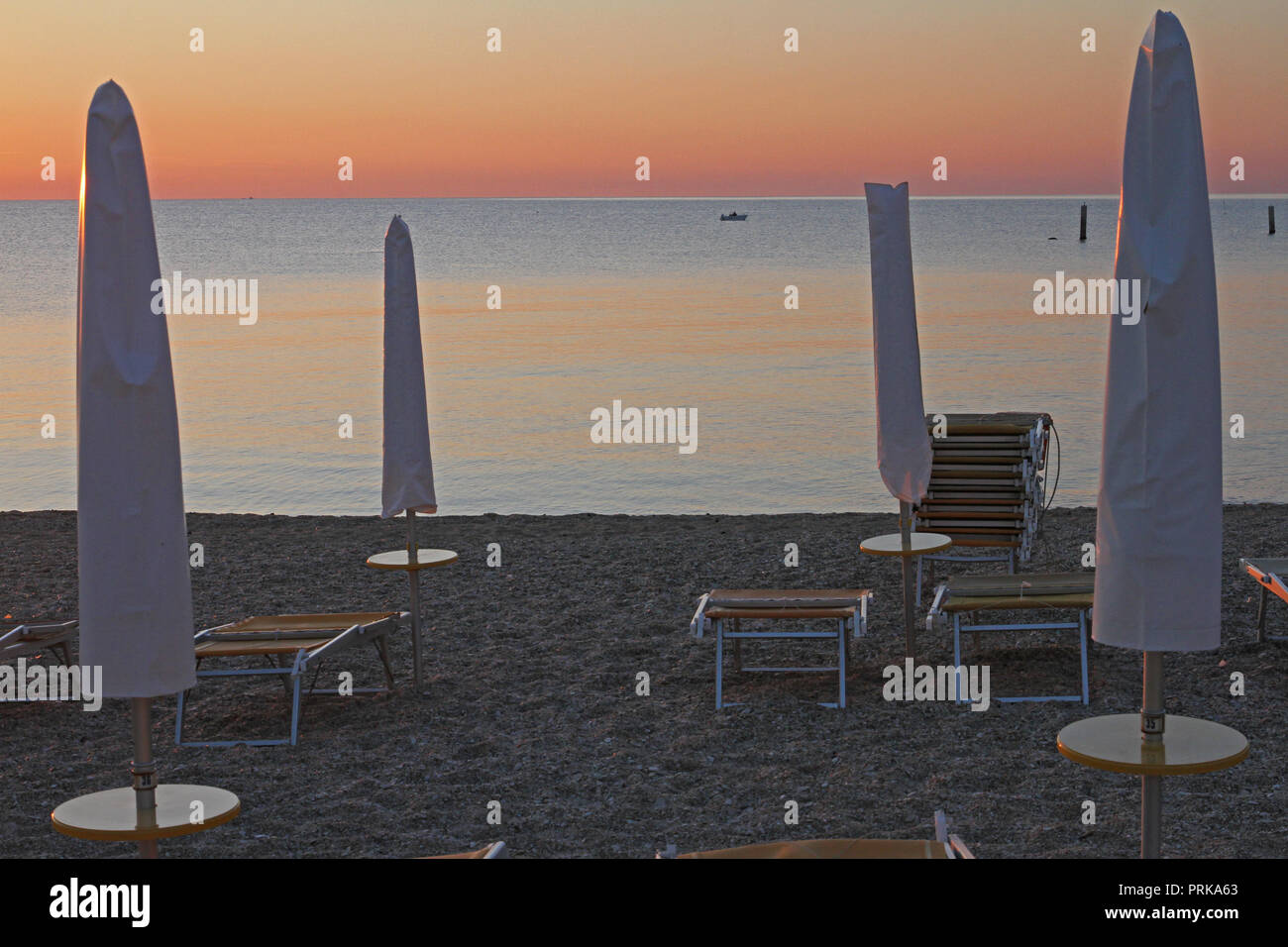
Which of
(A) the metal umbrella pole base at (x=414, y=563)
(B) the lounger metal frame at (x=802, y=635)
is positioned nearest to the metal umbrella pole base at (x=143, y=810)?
(A) the metal umbrella pole base at (x=414, y=563)

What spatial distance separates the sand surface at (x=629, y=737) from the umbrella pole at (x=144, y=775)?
157 cm

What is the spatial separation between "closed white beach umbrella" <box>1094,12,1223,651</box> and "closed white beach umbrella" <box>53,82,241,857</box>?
2.49 m

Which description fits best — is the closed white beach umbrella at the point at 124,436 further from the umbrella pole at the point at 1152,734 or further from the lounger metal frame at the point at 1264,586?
the lounger metal frame at the point at 1264,586

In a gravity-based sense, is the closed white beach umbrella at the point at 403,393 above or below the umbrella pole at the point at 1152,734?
above

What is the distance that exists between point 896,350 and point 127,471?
4357mm

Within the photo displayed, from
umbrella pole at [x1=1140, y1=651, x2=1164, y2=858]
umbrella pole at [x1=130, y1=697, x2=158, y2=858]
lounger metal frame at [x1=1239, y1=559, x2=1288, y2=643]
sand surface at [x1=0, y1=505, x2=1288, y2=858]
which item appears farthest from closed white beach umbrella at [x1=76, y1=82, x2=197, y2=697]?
lounger metal frame at [x1=1239, y1=559, x2=1288, y2=643]

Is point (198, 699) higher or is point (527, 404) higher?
point (527, 404)

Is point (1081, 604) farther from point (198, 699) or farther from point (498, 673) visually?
point (198, 699)

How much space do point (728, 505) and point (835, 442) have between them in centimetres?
388

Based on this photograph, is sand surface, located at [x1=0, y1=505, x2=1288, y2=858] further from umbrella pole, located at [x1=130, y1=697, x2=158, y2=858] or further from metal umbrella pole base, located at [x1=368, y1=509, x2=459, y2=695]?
umbrella pole, located at [x1=130, y1=697, x2=158, y2=858]

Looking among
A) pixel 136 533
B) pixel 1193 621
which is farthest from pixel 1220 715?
pixel 136 533

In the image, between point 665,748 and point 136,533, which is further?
point 665,748

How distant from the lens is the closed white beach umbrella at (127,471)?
135 inches

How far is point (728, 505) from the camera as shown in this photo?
14.7 m
